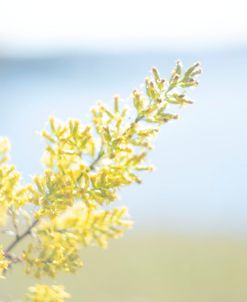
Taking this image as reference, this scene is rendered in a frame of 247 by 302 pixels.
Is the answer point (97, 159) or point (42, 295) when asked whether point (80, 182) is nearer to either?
point (97, 159)

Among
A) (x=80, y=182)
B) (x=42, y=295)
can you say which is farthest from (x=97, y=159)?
(x=42, y=295)

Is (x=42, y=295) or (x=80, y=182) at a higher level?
(x=80, y=182)

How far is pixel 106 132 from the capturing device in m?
2.20

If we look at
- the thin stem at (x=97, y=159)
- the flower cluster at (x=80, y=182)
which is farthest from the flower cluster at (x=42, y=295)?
the thin stem at (x=97, y=159)

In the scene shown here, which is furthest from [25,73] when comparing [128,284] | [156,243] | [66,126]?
[66,126]

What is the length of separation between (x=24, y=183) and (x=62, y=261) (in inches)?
12.0

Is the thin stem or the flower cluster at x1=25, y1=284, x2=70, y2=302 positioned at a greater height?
the thin stem

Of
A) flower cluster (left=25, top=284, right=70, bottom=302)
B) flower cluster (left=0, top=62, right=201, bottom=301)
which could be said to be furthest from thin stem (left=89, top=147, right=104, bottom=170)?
flower cluster (left=25, top=284, right=70, bottom=302)

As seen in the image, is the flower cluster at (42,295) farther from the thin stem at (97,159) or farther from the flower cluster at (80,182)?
the thin stem at (97,159)

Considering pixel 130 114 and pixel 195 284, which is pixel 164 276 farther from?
pixel 130 114

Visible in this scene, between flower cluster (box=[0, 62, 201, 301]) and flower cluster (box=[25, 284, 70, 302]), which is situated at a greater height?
flower cluster (box=[0, 62, 201, 301])

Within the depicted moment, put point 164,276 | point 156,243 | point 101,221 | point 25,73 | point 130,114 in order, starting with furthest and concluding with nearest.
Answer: point 25,73, point 156,243, point 164,276, point 130,114, point 101,221

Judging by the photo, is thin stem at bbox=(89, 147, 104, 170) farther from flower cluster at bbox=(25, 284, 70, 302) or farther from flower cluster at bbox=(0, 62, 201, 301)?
flower cluster at bbox=(25, 284, 70, 302)

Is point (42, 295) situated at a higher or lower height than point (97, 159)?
lower
